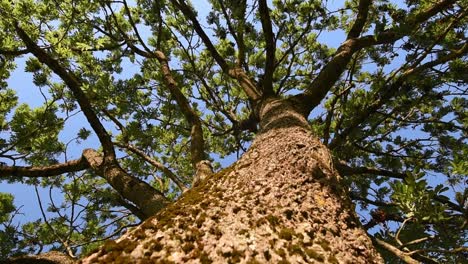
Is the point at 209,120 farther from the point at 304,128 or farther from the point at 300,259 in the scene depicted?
the point at 300,259

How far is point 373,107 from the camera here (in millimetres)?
4688

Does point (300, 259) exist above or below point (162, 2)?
below

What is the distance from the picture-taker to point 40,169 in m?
3.88

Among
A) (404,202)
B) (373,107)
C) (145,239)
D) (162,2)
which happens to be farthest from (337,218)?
(162,2)

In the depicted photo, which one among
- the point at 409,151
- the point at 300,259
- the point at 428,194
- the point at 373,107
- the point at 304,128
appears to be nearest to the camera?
the point at 300,259

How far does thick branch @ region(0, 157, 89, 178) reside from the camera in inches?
151

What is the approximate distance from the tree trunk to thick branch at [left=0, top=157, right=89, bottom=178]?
231 cm

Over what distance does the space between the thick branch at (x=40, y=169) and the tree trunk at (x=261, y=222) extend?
2.31m

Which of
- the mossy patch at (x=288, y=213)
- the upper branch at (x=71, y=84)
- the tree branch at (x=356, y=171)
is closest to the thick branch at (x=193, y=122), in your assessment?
the upper branch at (x=71, y=84)

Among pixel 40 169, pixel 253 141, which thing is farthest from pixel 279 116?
pixel 40 169

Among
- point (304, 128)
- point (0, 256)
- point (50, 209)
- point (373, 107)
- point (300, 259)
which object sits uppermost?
point (50, 209)

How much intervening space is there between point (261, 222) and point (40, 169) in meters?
3.21

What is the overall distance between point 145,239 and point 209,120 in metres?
7.47

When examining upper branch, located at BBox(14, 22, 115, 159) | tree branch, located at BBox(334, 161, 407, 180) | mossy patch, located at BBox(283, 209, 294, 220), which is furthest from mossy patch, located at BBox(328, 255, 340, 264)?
tree branch, located at BBox(334, 161, 407, 180)
